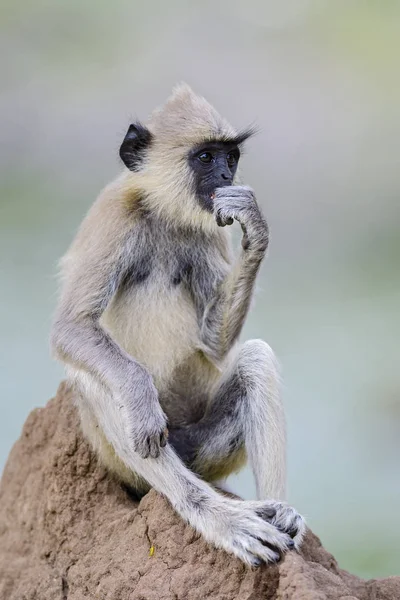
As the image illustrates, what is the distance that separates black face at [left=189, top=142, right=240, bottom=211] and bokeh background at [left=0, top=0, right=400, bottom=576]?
17.1 ft

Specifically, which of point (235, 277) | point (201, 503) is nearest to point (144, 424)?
point (201, 503)

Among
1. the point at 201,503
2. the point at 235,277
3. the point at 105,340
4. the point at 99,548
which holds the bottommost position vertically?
the point at 99,548

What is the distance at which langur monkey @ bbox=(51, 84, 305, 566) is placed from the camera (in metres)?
6.32

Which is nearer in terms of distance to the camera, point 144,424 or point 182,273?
point 144,424

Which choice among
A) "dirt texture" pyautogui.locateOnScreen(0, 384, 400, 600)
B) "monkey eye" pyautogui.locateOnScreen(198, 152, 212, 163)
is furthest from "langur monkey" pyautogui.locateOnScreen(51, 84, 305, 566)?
"dirt texture" pyautogui.locateOnScreen(0, 384, 400, 600)

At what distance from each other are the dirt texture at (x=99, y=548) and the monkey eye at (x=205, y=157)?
4.82ft

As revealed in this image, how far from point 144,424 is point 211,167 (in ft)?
5.14

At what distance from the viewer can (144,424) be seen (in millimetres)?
6137

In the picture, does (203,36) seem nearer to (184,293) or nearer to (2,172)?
(2,172)

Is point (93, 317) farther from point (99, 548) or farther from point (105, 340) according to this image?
point (99, 548)

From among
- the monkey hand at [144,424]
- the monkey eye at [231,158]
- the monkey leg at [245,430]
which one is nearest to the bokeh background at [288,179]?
the monkey leg at [245,430]

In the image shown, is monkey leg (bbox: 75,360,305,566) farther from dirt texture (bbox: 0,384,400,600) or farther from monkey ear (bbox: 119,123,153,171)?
monkey ear (bbox: 119,123,153,171)

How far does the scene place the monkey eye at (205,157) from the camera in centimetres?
692

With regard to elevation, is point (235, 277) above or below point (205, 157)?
below
